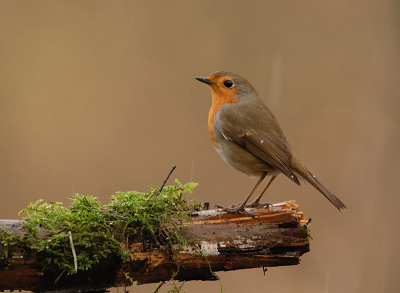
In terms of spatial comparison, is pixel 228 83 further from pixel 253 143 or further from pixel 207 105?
pixel 207 105

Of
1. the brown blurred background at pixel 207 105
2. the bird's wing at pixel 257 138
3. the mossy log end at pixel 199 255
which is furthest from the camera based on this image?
the brown blurred background at pixel 207 105

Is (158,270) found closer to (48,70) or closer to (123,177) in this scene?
(123,177)

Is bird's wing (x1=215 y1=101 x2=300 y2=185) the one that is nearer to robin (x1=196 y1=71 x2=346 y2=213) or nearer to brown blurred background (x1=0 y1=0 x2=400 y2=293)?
robin (x1=196 y1=71 x2=346 y2=213)

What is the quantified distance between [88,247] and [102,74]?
178 inches

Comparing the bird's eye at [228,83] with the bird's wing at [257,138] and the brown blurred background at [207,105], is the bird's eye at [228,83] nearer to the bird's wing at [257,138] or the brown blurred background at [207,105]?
the bird's wing at [257,138]

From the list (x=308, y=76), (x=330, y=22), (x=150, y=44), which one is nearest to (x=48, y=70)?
(x=150, y=44)

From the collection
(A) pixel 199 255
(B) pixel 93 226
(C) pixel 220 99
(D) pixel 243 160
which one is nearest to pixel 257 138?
(D) pixel 243 160

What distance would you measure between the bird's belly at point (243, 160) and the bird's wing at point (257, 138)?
0.04 meters

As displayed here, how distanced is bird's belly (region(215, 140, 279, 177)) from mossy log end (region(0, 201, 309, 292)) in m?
0.56

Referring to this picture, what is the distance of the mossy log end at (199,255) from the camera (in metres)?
2.03

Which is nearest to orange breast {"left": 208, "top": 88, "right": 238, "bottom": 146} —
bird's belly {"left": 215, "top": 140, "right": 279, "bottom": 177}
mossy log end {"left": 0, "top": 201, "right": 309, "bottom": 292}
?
bird's belly {"left": 215, "top": 140, "right": 279, "bottom": 177}

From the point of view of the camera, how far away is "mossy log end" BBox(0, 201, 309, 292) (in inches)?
79.9

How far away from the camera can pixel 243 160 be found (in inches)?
131

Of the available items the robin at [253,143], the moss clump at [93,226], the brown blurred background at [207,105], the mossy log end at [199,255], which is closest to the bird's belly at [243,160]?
the robin at [253,143]
